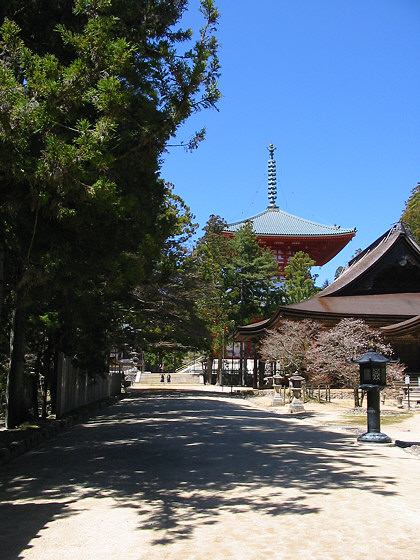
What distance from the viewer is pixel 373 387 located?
11.0 m

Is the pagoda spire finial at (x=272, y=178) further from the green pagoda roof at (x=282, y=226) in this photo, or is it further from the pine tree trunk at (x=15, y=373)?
the pine tree trunk at (x=15, y=373)

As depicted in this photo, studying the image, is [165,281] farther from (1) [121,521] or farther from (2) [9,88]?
(1) [121,521]

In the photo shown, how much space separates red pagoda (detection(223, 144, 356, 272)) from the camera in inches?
1850

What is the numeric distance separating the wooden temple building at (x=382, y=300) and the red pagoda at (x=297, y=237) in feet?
37.9

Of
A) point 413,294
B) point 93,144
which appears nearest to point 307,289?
point 413,294

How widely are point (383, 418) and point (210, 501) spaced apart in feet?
36.7

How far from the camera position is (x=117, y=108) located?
24.1ft

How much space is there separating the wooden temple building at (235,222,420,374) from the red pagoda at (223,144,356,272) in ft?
37.9

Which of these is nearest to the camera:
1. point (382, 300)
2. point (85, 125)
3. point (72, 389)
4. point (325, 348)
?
point (85, 125)

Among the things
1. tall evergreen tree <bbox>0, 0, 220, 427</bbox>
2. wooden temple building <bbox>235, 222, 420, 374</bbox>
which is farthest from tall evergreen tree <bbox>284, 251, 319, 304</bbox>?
tall evergreen tree <bbox>0, 0, 220, 427</bbox>

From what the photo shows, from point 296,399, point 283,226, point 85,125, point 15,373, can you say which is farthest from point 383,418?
point 283,226

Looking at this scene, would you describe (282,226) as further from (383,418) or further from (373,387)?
(373,387)

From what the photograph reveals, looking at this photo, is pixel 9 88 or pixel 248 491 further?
pixel 9 88

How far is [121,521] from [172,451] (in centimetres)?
440
